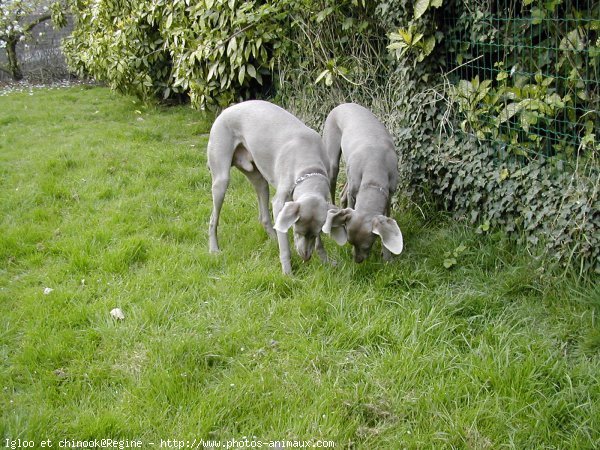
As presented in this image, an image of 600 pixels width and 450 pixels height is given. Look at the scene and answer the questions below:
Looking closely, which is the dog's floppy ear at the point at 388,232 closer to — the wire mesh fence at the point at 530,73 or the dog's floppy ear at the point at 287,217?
the dog's floppy ear at the point at 287,217

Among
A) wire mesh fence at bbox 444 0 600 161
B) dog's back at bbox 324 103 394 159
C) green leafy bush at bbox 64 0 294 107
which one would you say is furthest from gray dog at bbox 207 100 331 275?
green leafy bush at bbox 64 0 294 107

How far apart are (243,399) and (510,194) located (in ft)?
8.35

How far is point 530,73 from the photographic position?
4281 millimetres

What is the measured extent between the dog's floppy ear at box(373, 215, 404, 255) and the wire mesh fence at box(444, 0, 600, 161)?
1139 mm

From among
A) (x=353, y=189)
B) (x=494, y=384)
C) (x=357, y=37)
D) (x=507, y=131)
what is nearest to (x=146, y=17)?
(x=357, y=37)

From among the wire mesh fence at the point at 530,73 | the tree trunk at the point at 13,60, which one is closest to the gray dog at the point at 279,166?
the wire mesh fence at the point at 530,73

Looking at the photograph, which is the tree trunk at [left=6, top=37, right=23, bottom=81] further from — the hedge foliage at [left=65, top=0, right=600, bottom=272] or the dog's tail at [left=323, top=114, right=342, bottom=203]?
the dog's tail at [left=323, top=114, right=342, bottom=203]

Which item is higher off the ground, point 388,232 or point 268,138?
point 268,138

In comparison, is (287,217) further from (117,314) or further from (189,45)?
(189,45)

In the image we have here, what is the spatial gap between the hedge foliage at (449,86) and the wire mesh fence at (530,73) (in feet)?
0.04

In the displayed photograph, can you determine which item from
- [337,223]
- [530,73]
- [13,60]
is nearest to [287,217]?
[337,223]

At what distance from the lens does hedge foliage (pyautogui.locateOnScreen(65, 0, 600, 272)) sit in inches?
154

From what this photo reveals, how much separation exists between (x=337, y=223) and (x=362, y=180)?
592 millimetres

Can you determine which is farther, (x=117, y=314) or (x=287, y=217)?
(x=287, y=217)
